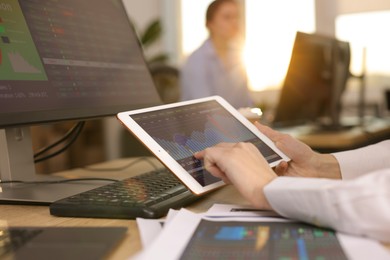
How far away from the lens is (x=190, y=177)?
2.44ft

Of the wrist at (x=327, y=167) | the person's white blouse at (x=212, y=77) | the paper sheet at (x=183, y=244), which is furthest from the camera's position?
the person's white blouse at (x=212, y=77)

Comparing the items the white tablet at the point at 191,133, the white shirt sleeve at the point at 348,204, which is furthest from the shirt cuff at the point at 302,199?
Answer: the white tablet at the point at 191,133

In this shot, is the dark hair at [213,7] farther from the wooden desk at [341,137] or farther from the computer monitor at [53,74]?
the computer monitor at [53,74]

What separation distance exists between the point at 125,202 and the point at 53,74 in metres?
0.34

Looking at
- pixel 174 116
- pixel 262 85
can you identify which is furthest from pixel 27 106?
pixel 262 85

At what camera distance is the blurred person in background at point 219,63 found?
9.07ft

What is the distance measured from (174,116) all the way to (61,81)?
25 centimetres

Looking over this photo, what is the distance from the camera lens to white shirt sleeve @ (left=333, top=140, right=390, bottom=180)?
93 cm

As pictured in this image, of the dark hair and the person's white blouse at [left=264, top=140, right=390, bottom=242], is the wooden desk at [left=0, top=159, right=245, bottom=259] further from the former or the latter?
the dark hair

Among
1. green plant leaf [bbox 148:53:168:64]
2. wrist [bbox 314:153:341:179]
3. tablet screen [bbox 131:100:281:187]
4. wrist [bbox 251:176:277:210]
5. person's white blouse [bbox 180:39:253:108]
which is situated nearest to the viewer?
wrist [bbox 251:176:277:210]

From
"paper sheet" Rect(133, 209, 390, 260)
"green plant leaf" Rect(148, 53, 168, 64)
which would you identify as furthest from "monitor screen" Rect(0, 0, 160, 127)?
"green plant leaf" Rect(148, 53, 168, 64)

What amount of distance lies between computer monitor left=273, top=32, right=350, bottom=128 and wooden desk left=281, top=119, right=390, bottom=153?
0.08 meters

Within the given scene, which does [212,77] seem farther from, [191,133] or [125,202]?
[125,202]

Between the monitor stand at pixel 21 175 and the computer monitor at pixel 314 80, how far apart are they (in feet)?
4.01
